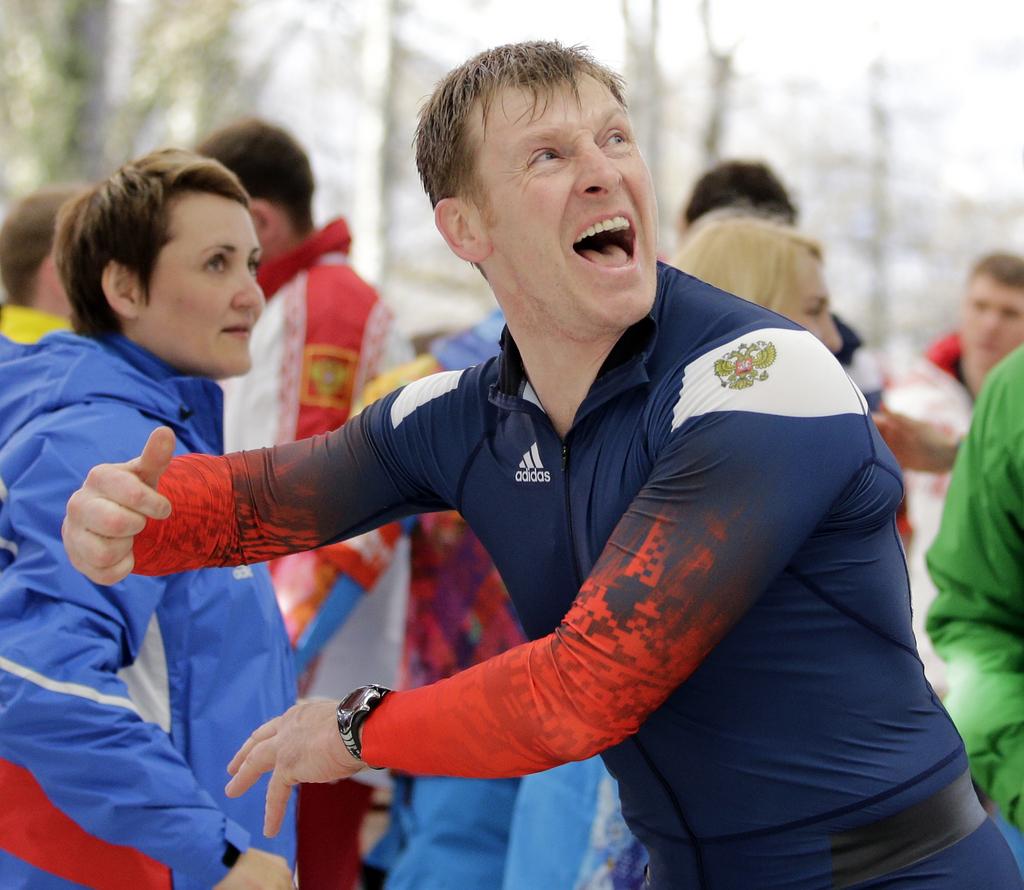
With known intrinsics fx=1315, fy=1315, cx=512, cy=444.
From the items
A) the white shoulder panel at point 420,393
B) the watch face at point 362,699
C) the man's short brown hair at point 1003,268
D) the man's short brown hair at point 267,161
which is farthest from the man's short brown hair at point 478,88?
the man's short brown hair at point 1003,268

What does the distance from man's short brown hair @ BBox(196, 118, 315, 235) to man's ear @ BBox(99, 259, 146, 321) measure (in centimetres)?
175

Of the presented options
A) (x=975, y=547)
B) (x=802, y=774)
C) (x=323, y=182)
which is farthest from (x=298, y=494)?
(x=323, y=182)

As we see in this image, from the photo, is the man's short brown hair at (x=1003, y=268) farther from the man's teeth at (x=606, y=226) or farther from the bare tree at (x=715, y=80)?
the bare tree at (x=715, y=80)

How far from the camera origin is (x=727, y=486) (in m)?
1.53

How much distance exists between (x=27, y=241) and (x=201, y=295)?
157 centimetres

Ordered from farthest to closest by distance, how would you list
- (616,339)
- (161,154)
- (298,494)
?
(161,154) < (298,494) < (616,339)

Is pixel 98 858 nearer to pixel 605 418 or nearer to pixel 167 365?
pixel 167 365

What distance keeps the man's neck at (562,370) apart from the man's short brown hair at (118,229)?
1118 mm

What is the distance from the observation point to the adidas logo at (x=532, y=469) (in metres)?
1.84

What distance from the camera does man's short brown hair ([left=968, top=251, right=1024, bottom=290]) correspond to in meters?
5.27

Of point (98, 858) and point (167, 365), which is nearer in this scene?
point (98, 858)

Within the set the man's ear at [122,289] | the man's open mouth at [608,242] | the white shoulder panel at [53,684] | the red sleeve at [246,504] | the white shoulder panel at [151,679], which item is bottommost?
the white shoulder panel at [151,679]

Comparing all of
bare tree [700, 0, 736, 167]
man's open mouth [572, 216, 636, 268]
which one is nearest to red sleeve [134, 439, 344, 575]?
man's open mouth [572, 216, 636, 268]

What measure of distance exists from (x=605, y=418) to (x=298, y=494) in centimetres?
55
